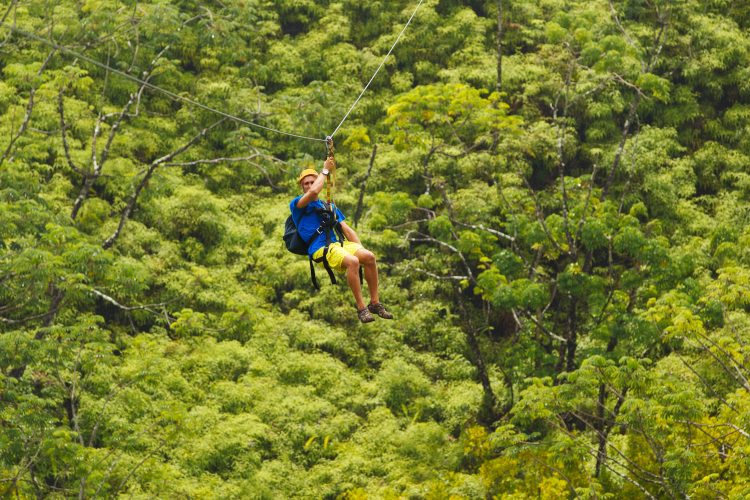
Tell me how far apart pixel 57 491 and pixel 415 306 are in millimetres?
5890

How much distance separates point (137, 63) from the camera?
57.0 ft

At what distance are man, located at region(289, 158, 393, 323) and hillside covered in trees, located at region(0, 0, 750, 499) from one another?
4.50 meters

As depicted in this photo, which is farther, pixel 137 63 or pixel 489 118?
pixel 137 63

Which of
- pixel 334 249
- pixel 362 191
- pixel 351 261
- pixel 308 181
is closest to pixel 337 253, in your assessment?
pixel 334 249

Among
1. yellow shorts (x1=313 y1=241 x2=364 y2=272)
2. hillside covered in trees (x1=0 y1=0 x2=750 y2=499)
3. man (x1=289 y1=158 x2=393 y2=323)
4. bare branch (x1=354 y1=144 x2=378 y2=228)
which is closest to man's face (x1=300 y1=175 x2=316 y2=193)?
man (x1=289 y1=158 x2=393 y2=323)

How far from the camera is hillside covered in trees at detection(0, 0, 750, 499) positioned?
38.3ft

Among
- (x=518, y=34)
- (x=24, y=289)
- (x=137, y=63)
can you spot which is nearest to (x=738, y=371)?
(x=24, y=289)

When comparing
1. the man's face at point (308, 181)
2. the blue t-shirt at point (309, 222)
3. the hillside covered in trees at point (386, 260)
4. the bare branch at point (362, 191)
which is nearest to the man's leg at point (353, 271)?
the blue t-shirt at point (309, 222)

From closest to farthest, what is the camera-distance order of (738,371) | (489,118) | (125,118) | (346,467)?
1. (738,371)
2. (346,467)
3. (489,118)
4. (125,118)

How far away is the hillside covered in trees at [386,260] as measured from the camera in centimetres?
1166

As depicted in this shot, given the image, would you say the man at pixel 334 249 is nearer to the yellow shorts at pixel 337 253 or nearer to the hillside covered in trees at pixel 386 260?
the yellow shorts at pixel 337 253

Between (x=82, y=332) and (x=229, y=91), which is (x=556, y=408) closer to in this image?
(x=82, y=332)

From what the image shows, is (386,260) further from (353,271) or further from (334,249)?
(353,271)

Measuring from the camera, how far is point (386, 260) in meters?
16.3
